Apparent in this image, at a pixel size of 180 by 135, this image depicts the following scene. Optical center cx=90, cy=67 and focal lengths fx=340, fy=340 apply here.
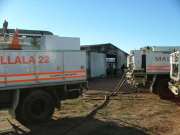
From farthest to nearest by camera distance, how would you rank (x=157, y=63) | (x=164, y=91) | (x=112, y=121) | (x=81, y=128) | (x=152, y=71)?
(x=157, y=63) → (x=152, y=71) → (x=164, y=91) → (x=112, y=121) → (x=81, y=128)

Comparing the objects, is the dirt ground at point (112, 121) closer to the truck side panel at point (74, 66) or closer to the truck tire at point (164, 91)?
the truck side panel at point (74, 66)

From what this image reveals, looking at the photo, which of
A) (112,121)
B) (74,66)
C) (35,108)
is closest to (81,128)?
(112,121)

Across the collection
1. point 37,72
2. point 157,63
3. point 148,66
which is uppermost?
point 157,63

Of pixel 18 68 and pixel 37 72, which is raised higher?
pixel 18 68

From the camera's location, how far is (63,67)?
→ 36.7ft

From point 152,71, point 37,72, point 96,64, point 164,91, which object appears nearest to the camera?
point 37,72

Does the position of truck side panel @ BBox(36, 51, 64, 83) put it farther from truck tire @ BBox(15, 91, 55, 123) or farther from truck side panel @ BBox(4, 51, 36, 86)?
truck tire @ BBox(15, 91, 55, 123)

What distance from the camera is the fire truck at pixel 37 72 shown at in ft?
33.0

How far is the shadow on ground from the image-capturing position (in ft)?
30.5

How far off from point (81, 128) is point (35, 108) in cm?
183

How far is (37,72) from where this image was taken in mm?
10547

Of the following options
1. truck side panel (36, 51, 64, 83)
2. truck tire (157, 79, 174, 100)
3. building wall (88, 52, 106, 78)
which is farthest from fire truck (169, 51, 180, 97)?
building wall (88, 52, 106, 78)

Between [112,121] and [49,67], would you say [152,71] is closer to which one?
[112,121]

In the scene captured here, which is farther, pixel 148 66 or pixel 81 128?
pixel 148 66
